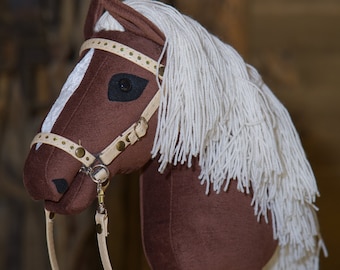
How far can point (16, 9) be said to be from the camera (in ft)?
4.05

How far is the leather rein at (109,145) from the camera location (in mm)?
603

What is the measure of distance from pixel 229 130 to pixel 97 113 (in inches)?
4.8

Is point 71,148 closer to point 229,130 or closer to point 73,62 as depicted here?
point 229,130

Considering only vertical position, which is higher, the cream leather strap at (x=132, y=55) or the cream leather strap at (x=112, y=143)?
the cream leather strap at (x=132, y=55)

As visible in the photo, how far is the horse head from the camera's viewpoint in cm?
60

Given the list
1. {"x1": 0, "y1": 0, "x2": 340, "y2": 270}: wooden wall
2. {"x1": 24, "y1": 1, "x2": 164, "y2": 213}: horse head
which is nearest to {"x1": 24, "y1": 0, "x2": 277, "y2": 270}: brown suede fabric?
{"x1": 24, "y1": 1, "x2": 164, "y2": 213}: horse head

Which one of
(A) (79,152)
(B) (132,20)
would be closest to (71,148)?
(A) (79,152)

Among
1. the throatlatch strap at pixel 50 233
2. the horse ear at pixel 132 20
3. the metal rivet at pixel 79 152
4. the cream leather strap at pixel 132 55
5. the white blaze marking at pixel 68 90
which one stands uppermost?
the horse ear at pixel 132 20

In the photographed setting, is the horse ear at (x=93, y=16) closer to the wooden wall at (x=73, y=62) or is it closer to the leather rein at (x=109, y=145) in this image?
the leather rein at (x=109, y=145)

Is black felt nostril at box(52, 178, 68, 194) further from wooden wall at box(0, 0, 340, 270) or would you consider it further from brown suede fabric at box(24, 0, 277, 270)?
wooden wall at box(0, 0, 340, 270)

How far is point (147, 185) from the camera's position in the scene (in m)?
0.70

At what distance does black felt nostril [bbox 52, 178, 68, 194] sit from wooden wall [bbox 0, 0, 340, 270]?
25.2 inches

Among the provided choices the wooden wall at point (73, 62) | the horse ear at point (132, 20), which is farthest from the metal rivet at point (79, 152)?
the wooden wall at point (73, 62)

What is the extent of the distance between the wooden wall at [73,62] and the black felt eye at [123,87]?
0.63m
